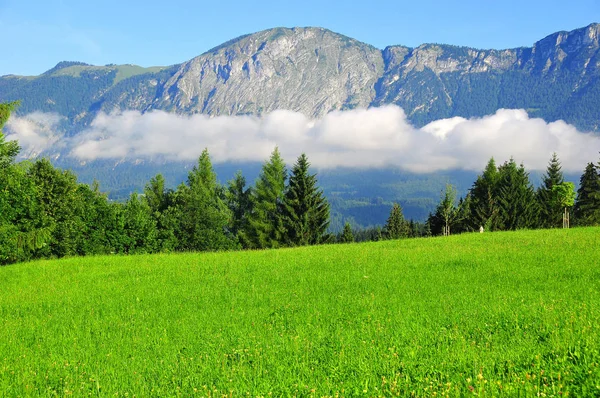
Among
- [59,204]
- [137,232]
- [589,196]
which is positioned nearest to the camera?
[59,204]

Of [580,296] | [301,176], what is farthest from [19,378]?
[301,176]

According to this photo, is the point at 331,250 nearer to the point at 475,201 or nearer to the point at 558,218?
the point at 475,201

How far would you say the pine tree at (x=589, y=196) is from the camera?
65.6 m

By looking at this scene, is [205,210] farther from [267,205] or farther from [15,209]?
[15,209]

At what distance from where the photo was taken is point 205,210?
175 ft

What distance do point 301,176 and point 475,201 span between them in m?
29.8

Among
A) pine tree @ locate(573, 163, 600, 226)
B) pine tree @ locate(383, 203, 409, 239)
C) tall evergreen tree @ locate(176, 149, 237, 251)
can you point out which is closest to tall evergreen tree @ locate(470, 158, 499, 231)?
pine tree @ locate(573, 163, 600, 226)

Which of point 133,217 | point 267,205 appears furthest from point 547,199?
point 133,217

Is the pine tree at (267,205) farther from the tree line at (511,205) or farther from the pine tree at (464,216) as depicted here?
the pine tree at (464,216)

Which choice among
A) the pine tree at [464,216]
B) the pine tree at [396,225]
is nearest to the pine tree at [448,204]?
the pine tree at [464,216]

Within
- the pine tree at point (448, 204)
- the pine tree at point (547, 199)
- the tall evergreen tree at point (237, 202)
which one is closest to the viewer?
the pine tree at point (448, 204)

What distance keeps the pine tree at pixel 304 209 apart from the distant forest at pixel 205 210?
12 cm

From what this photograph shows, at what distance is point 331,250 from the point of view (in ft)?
87.6

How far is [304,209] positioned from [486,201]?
92.7 feet
